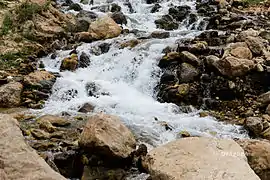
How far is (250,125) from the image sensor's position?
6691mm

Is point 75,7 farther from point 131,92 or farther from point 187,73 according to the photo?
point 187,73

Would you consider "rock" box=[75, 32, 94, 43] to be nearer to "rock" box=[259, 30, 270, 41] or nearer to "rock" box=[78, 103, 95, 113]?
"rock" box=[78, 103, 95, 113]

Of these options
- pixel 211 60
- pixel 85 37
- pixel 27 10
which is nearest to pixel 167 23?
pixel 85 37

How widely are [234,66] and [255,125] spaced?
69.9 inches

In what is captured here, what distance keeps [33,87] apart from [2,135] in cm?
510

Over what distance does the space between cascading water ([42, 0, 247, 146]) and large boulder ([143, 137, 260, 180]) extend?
1.82 meters

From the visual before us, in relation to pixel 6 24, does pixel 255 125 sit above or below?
above

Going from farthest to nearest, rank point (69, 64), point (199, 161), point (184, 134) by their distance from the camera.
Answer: point (69, 64) → point (184, 134) → point (199, 161)

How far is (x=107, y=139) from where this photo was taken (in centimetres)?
492

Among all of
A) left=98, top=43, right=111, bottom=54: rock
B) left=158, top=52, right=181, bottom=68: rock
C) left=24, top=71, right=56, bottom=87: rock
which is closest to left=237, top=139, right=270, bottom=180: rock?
left=158, top=52, right=181, bottom=68: rock

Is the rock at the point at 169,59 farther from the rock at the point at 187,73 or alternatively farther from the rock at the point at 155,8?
the rock at the point at 155,8

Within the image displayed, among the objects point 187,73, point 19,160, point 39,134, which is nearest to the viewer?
point 19,160

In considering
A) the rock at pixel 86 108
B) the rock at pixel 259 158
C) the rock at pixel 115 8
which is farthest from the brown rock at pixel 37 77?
the rock at pixel 115 8

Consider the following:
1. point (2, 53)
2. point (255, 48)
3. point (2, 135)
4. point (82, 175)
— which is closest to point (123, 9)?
point (2, 53)
